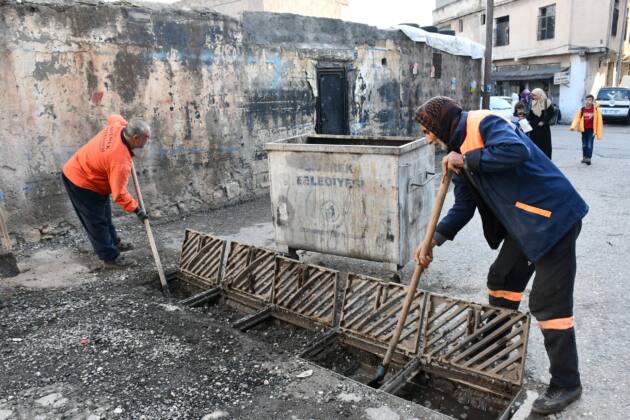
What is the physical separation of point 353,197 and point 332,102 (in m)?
5.32

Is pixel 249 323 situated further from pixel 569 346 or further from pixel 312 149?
pixel 569 346

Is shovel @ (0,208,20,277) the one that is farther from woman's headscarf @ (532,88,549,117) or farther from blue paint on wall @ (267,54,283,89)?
woman's headscarf @ (532,88,549,117)

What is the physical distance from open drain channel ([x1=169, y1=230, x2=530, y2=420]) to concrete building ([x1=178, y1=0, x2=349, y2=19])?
612 inches

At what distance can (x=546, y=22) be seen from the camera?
26703mm

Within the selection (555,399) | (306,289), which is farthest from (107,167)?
(555,399)

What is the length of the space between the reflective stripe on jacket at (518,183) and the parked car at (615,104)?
20.9 metres

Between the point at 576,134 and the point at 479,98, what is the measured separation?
4.98 meters

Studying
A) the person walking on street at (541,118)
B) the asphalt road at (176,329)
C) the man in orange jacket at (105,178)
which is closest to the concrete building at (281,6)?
the person walking on street at (541,118)

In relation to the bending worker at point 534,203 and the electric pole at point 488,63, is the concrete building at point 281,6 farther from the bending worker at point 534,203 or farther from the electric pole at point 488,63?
the bending worker at point 534,203

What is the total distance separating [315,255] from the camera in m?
5.63

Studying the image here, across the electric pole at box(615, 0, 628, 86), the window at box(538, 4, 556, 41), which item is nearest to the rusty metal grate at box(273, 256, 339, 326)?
the window at box(538, 4, 556, 41)

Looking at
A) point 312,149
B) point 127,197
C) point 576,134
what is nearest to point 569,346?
point 312,149

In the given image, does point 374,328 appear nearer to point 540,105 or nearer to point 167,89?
point 167,89

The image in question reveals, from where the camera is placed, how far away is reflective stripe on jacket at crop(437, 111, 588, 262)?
102 inches
